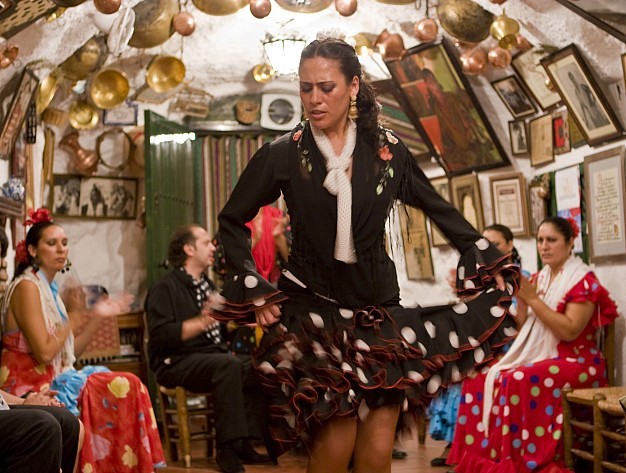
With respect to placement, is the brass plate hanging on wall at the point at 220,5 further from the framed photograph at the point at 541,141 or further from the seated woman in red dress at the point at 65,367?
the framed photograph at the point at 541,141

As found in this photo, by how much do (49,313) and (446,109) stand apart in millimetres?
3251

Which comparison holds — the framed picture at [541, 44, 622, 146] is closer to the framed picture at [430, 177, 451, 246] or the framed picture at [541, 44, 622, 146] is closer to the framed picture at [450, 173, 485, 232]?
the framed picture at [450, 173, 485, 232]

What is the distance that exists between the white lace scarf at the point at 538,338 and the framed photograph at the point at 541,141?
1149 mm

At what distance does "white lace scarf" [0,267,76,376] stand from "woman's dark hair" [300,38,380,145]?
7.06 feet

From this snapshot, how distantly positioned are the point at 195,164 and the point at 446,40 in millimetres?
2652

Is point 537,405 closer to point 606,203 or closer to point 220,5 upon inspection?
point 606,203

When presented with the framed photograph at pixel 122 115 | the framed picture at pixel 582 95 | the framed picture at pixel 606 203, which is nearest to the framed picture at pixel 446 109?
the framed picture at pixel 582 95

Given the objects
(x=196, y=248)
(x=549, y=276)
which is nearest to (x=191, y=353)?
(x=196, y=248)

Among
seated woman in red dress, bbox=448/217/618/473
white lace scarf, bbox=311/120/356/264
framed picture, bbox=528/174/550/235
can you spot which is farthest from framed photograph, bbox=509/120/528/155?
white lace scarf, bbox=311/120/356/264

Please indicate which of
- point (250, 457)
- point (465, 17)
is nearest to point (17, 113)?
point (250, 457)

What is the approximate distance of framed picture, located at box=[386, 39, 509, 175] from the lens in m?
6.14

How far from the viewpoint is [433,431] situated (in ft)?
18.2

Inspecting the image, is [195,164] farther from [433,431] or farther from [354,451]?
[354,451]

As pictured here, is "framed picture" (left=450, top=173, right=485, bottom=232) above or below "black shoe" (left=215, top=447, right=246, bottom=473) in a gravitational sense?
above
